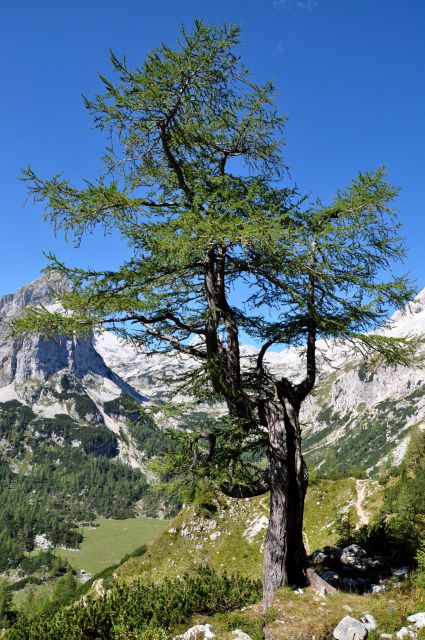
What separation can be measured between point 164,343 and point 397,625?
812cm

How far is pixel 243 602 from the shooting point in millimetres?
11211

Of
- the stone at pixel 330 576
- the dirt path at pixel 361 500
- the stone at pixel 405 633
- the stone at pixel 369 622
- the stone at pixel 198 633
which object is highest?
the stone at pixel 198 633

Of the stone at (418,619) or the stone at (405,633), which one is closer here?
the stone at (405,633)

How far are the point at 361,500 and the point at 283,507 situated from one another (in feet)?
81.5

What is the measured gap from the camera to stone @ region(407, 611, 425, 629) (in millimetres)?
8078

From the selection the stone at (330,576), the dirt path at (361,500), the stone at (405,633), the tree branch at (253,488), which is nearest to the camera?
the stone at (405,633)

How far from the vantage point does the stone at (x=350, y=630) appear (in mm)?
8133

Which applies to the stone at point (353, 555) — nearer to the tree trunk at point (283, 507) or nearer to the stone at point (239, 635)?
the tree trunk at point (283, 507)

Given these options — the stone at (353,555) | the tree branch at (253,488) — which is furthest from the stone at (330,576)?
the tree branch at (253,488)

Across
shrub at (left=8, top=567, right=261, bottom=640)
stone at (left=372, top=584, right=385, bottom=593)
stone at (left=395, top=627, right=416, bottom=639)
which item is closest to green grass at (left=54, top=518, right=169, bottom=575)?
shrub at (left=8, top=567, right=261, bottom=640)

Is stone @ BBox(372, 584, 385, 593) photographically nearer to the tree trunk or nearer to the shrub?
the tree trunk

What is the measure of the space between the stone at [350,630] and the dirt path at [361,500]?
68.9ft

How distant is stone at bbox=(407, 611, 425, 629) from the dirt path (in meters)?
20.7

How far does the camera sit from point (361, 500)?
3191 cm
